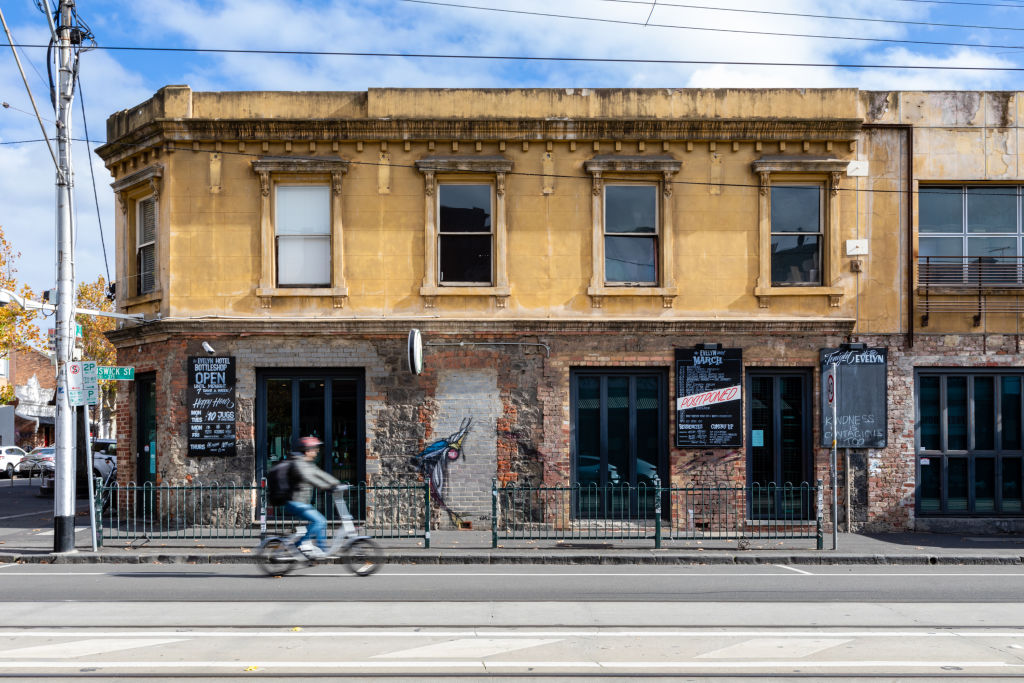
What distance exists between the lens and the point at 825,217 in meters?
18.4

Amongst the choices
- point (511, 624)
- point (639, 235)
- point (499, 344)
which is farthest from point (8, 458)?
point (511, 624)

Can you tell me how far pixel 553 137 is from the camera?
18109 mm

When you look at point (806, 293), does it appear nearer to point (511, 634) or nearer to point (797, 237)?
point (797, 237)

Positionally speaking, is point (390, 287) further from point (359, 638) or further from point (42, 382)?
point (42, 382)

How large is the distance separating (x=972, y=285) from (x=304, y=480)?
13222 millimetres

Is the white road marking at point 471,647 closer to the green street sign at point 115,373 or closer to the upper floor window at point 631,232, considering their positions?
the green street sign at point 115,373

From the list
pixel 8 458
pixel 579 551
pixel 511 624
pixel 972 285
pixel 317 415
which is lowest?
pixel 8 458

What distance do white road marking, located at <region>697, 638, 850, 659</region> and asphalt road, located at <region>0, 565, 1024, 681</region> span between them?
0.03m

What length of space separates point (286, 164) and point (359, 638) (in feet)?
37.1

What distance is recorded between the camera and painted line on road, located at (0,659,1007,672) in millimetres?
7656

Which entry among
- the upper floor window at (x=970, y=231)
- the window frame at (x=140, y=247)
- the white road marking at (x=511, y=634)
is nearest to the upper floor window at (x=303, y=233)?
the window frame at (x=140, y=247)

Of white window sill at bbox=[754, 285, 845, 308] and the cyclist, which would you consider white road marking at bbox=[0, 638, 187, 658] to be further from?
white window sill at bbox=[754, 285, 845, 308]

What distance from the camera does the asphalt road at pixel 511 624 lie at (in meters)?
7.69

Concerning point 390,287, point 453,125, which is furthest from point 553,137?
point 390,287
